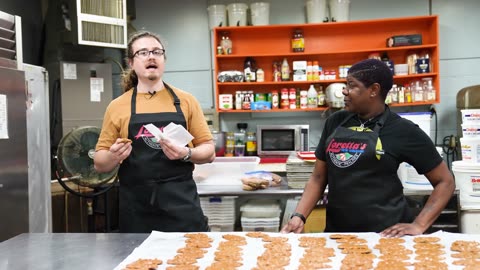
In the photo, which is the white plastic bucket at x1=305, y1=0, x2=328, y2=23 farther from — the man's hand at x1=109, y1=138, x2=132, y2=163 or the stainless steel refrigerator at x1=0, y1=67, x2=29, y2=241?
the man's hand at x1=109, y1=138, x2=132, y2=163

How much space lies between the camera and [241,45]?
5617 mm

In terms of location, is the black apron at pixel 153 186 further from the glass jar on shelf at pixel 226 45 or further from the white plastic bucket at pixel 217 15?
the white plastic bucket at pixel 217 15

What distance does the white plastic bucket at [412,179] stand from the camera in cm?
327

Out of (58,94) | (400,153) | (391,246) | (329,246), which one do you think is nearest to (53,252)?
(329,246)

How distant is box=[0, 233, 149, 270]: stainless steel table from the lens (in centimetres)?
157

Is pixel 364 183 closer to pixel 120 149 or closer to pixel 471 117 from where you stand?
pixel 120 149

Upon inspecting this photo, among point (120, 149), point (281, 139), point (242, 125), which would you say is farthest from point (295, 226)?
point (242, 125)

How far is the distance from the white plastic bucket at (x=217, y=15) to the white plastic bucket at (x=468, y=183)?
3397mm

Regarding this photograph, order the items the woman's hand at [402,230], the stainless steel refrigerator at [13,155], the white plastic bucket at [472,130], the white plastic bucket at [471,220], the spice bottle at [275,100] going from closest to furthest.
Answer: the woman's hand at [402,230] → the stainless steel refrigerator at [13,155] → the white plastic bucket at [472,130] → the white plastic bucket at [471,220] → the spice bottle at [275,100]

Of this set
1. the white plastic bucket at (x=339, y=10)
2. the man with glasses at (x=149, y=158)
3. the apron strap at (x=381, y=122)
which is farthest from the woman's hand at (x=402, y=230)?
the white plastic bucket at (x=339, y=10)

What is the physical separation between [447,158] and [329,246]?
4200 millimetres

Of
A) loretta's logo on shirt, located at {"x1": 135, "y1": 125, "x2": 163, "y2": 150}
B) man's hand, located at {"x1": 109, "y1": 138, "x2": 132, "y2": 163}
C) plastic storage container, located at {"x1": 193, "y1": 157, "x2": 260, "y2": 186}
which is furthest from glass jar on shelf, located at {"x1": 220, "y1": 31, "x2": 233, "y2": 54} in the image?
man's hand, located at {"x1": 109, "y1": 138, "x2": 132, "y2": 163}

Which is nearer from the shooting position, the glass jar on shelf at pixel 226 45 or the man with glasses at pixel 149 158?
the man with glasses at pixel 149 158

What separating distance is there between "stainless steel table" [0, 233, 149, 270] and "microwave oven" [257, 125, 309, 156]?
11.6ft
